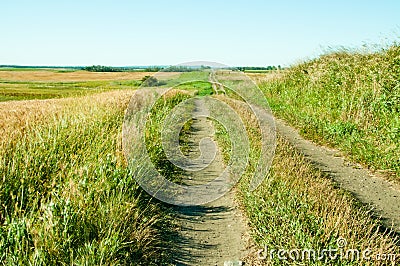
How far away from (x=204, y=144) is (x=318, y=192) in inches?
238

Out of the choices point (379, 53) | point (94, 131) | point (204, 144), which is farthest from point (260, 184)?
point (379, 53)

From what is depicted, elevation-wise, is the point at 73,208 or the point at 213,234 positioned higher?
the point at 73,208

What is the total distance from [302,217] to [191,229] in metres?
1.55

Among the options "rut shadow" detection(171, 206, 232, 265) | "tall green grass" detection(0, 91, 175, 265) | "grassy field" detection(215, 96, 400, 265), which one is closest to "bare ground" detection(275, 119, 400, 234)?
"grassy field" detection(215, 96, 400, 265)

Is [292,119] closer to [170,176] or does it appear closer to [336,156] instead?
[336,156]

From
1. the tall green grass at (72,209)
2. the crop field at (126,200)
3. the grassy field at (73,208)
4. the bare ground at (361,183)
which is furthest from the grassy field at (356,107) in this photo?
the tall green grass at (72,209)

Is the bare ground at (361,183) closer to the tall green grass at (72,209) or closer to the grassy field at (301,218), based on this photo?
the grassy field at (301,218)

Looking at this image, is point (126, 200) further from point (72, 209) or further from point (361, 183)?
point (361, 183)

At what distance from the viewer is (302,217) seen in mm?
4547

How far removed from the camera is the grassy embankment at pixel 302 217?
4051mm

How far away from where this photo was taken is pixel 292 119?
14414 mm

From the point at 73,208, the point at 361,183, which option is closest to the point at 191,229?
the point at 73,208

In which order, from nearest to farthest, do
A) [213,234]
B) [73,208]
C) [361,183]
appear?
1. [73,208]
2. [213,234]
3. [361,183]

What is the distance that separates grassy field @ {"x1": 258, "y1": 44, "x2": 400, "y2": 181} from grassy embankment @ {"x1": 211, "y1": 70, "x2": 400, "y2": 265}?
2402 millimetres
